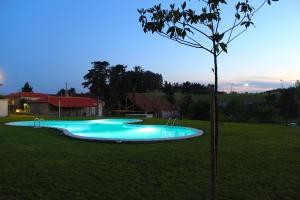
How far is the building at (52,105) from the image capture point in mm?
35438

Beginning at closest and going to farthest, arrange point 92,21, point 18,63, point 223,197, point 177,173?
point 223,197 → point 177,173 → point 92,21 → point 18,63

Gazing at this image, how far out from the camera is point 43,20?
89.2 ft

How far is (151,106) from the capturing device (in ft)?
130

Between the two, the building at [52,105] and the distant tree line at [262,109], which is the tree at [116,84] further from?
the distant tree line at [262,109]

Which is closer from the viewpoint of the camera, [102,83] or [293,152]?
[293,152]

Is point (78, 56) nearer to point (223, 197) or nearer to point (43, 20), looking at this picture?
point (43, 20)

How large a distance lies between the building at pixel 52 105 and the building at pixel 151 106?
15.9 feet

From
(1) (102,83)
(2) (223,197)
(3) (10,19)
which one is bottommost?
(2) (223,197)

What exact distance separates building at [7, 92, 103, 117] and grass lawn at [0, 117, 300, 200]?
27777mm

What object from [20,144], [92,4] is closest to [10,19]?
[92,4]

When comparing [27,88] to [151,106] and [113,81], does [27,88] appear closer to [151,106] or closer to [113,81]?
[113,81]

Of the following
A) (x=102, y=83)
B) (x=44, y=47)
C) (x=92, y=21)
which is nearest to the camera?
(x=92, y=21)

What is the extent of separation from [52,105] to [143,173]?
32.4m

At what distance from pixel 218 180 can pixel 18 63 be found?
5012 centimetres
